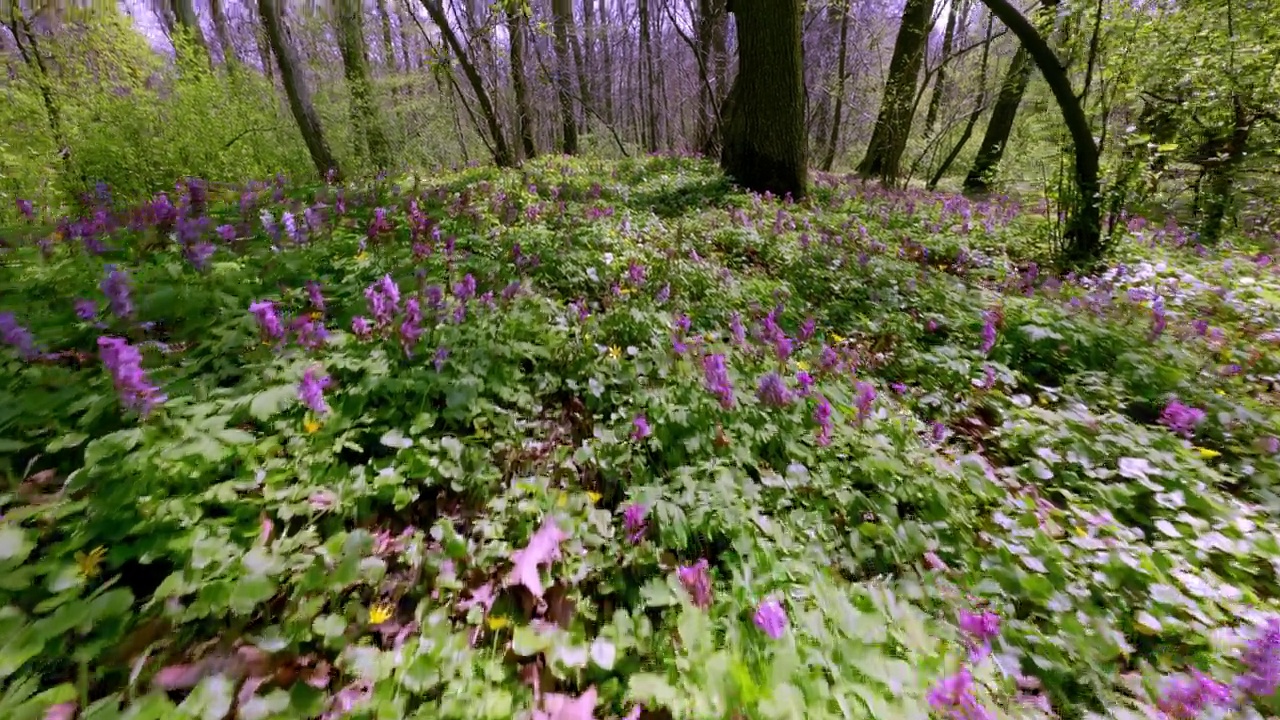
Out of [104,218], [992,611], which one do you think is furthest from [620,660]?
[104,218]

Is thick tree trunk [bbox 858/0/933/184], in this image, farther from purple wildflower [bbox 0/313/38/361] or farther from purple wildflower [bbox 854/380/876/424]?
purple wildflower [bbox 0/313/38/361]

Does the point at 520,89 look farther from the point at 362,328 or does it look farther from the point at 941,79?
the point at 362,328

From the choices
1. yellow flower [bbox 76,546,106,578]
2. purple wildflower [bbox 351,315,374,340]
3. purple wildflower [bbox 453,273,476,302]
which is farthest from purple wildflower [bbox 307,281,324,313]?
yellow flower [bbox 76,546,106,578]

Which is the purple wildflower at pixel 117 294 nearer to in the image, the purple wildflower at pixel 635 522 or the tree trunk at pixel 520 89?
the purple wildflower at pixel 635 522

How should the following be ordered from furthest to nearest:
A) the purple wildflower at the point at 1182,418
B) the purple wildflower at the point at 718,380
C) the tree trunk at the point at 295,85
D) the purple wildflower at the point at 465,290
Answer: the tree trunk at the point at 295,85 < the purple wildflower at the point at 465,290 < the purple wildflower at the point at 1182,418 < the purple wildflower at the point at 718,380

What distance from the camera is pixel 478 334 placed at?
3107 millimetres

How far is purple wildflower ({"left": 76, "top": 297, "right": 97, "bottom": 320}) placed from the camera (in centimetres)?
252

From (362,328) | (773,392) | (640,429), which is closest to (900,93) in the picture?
(773,392)

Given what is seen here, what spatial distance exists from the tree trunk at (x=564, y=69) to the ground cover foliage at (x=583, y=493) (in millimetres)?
12487

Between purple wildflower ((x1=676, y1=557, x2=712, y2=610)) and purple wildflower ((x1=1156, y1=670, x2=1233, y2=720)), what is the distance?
140 cm

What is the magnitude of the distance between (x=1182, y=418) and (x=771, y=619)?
2907 millimetres

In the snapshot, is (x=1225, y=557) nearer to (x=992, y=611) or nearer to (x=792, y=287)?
(x=992, y=611)

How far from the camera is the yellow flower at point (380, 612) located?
5.95ft

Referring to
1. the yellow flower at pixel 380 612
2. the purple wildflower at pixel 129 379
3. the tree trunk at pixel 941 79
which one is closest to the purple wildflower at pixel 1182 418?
the yellow flower at pixel 380 612
